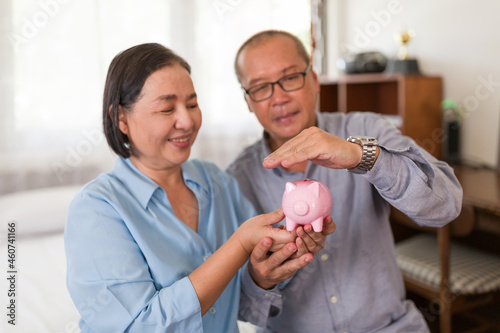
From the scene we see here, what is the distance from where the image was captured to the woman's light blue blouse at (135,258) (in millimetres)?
901

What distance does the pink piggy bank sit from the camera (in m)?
0.95

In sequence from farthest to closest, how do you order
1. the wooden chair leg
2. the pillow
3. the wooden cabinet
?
the wooden cabinet < the pillow < the wooden chair leg

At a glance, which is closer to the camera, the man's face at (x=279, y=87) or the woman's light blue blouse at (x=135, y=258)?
the woman's light blue blouse at (x=135, y=258)

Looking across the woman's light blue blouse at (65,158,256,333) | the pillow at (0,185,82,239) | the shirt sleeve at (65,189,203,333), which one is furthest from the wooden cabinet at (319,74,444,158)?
the shirt sleeve at (65,189,203,333)

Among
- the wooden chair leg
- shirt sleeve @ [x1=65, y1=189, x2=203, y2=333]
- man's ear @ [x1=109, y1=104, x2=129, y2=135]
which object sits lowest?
the wooden chair leg

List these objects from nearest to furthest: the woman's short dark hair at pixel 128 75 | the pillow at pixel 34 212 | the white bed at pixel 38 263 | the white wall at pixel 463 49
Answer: the woman's short dark hair at pixel 128 75
the white bed at pixel 38 263
the pillow at pixel 34 212
the white wall at pixel 463 49

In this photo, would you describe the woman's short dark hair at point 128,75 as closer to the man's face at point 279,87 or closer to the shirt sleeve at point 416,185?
the man's face at point 279,87

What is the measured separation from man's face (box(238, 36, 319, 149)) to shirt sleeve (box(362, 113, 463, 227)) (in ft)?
1.27

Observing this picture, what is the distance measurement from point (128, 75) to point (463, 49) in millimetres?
2239

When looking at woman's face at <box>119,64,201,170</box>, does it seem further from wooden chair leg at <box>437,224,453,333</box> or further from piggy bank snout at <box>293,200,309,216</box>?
wooden chair leg at <box>437,224,453,333</box>

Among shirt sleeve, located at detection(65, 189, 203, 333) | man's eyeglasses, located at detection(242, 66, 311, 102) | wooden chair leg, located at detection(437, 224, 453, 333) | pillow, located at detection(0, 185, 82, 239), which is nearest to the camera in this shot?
shirt sleeve, located at detection(65, 189, 203, 333)

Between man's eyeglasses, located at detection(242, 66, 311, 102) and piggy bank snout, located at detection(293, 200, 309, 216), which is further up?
man's eyeglasses, located at detection(242, 66, 311, 102)

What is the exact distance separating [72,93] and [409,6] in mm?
2162

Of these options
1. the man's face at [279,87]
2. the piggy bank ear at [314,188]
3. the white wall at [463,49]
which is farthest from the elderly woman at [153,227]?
the white wall at [463,49]
